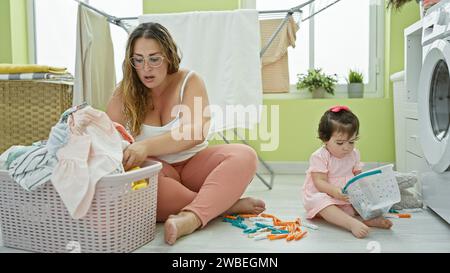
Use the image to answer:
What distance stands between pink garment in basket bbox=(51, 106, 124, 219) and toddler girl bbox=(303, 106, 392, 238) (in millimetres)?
688

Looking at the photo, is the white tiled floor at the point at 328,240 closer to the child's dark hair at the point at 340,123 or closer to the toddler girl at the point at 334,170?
the toddler girl at the point at 334,170

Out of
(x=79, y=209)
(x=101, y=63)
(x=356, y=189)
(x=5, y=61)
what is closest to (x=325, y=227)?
(x=356, y=189)

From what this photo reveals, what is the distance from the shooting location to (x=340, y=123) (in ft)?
4.71

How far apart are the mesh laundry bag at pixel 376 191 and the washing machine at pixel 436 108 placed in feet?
0.57

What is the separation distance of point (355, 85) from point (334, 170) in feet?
3.97

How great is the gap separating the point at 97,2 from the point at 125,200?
225 cm

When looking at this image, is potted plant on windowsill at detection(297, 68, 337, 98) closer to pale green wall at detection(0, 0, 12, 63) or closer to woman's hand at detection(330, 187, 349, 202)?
woman's hand at detection(330, 187, 349, 202)

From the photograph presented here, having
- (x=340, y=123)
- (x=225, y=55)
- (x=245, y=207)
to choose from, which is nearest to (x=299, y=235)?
(x=245, y=207)

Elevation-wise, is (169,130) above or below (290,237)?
above

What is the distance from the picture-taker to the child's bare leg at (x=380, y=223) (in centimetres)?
133

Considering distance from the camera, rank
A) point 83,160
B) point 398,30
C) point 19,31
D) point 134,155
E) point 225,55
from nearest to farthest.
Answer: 1. point 83,160
2. point 134,155
3. point 225,55
4. point 398,30
5. point 19,31

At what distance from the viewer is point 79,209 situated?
0.99m

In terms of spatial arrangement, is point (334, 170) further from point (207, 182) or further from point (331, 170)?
point (207, 182)

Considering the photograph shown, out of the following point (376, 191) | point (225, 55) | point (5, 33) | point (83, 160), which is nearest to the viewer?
point (83, 160)
